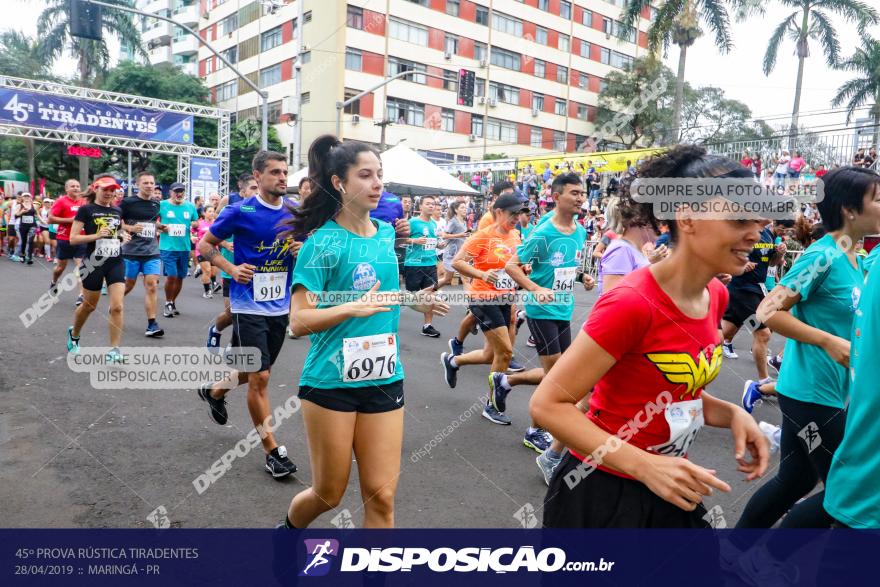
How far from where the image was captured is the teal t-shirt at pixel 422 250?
1036 cm

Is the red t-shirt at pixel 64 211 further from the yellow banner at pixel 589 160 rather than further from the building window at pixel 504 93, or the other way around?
the building window at pixel 504 93

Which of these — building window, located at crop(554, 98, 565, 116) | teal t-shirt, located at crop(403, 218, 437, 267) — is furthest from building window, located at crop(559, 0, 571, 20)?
teal t-shirt, located at crop(403, 218, 437, 267)

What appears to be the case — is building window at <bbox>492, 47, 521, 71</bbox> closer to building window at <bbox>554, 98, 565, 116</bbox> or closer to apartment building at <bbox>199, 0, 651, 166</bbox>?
apartment building at <bbox>199, 0, 651, 166</bbox>

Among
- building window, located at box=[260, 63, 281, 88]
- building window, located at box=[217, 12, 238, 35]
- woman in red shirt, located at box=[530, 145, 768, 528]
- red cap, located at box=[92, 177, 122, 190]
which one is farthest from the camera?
building window, located at box=[217, 12, 238, 35]

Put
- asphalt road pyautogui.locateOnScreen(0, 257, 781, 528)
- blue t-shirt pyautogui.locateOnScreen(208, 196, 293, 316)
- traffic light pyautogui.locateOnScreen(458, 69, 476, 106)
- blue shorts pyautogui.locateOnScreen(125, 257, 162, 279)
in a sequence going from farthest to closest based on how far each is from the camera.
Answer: traffic light pyautogui.locateOnScreen(458, 69, 476, 106), blue shorts pyautogui.locateOnScreen(125, 257, 162, 279), blue t-shirt pyautogui.locateOnScreen(208, 196, 293, 316), asphalt road pyautogui.locateOnScreen(0, 257, 781, 528)

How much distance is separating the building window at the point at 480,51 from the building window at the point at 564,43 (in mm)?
7506

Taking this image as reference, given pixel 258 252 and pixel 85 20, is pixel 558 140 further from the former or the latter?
pixel 258 252

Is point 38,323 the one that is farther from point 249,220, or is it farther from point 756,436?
point 756,436

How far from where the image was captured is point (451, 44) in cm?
4288

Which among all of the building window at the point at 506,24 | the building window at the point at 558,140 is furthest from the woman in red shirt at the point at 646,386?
the building window at the point at 558,140

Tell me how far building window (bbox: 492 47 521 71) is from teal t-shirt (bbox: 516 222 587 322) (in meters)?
42.7

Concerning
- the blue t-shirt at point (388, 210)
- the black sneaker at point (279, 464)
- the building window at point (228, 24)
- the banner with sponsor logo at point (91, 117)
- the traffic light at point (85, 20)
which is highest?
the building window at point (228, 24)

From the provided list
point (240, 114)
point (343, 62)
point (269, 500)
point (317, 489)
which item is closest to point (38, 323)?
point (269, 500)

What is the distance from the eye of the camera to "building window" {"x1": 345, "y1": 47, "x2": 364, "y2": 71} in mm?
37688
